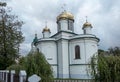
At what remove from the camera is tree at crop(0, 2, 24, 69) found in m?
36.8

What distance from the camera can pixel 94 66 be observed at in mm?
16016

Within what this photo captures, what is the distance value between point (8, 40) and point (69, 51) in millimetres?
12626

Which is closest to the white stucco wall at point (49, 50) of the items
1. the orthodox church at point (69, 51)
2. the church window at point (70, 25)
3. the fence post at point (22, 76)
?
the orthodox church at point (69, 51)

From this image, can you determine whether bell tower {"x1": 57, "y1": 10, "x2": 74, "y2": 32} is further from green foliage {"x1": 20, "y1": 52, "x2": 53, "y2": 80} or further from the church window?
green foliage {"x1": 20, "y1": 52, "x2": 53, "y2": 80}

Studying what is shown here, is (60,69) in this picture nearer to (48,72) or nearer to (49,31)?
(49,31)

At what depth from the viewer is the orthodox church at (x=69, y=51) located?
43.5 meters

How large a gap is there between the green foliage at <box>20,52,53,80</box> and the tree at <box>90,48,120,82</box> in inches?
115

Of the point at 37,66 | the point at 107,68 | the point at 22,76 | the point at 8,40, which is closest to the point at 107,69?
the point at 107,68

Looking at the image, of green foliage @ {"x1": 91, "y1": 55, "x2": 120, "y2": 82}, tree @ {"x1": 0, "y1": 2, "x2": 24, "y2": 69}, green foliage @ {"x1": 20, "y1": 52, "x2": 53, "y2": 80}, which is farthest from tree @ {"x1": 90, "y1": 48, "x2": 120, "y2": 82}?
tree @ {"x1": 0, "y1": 2, "x2": 24, "y2": 69}

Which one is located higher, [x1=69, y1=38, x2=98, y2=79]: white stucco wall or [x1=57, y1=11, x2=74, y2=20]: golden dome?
[x1=57, y1=11, x2=74, y2=20]: golden dome

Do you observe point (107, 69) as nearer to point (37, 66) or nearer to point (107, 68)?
point (107, 68)

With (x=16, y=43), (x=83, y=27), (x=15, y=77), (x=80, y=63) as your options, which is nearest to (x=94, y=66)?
(x=15, y=77)

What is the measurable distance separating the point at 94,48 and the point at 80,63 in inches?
141

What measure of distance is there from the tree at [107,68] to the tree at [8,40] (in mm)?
23245
